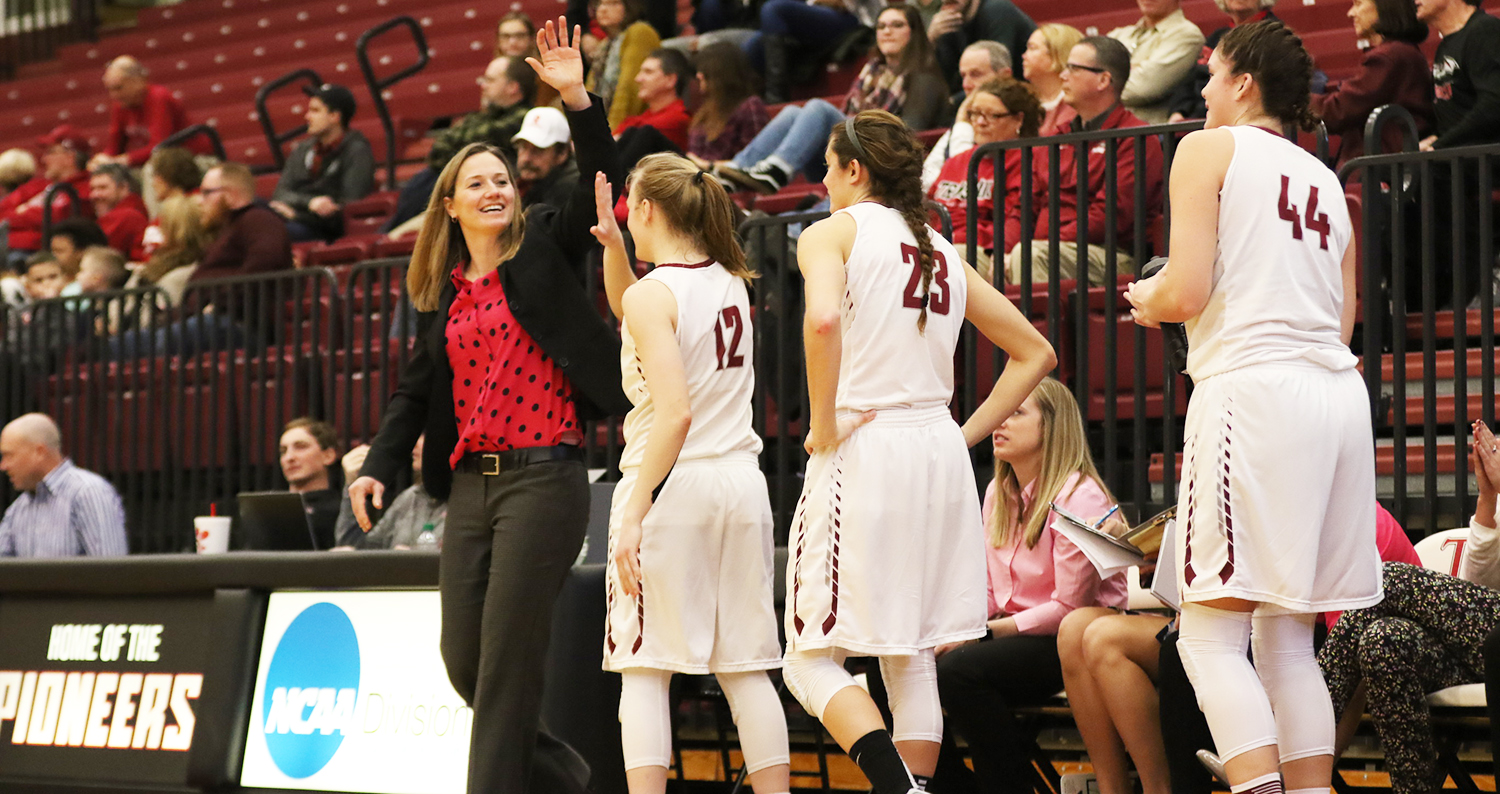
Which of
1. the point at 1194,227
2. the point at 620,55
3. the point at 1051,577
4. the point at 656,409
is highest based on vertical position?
the point at 620,55

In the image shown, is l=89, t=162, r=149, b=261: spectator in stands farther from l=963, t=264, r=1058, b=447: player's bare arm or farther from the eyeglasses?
l=963, t=264, r=1058, b=447: player's bare arm

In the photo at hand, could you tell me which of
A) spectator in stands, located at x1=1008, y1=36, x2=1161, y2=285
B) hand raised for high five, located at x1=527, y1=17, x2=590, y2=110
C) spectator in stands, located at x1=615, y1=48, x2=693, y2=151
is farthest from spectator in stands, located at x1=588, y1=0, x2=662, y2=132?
hand raised for high five, located at x1=527, y1=17, x2=590, y2=110

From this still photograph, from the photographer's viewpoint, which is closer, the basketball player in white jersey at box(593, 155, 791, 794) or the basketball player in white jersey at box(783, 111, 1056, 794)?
the basketball player in white jersey at box(783, 111, 1056, 794)

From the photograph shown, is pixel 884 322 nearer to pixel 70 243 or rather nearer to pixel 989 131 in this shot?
pixel 989 131

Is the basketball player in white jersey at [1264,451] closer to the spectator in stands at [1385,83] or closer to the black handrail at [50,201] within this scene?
the spectator in stands at [1385,83]

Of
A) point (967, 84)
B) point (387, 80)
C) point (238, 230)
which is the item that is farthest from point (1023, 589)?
point (387, 80)

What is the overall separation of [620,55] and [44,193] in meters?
4.69

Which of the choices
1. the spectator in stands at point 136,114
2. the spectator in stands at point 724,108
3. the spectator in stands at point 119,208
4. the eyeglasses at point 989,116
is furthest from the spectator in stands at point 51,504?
the spectator in stands at point 136,114

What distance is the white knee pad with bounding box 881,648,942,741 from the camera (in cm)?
351

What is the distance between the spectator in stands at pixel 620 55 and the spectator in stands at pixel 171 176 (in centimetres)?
245

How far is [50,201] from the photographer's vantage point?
11.3 m

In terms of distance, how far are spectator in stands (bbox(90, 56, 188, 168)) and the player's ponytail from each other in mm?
9393

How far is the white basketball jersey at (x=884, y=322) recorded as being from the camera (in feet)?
11.5

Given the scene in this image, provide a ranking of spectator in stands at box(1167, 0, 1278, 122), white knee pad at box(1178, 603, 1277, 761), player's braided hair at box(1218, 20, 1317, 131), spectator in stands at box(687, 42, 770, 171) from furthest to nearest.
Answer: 1. spectator in stands at box(687, 42, 770, 171)
2. spectator in stands at box(1167, 0, 1278, 122)
3. player's braided hair at box(1218, 20, 1317, 131)
4. white knee pad at box(1178, 603, 1277, 761)
